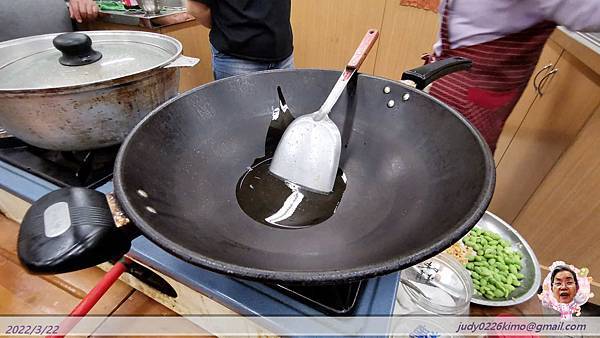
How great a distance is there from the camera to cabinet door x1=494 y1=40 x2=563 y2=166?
3.35 ft

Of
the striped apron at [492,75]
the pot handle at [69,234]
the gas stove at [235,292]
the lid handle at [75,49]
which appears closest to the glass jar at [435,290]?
the gas stove at [235,292]

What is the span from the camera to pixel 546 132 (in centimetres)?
104

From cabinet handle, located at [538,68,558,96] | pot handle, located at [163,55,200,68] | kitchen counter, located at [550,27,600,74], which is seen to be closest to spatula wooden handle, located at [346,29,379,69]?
pot handle, located at [163,55,200,68]

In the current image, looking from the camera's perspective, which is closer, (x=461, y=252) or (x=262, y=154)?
(x=262, y=154)

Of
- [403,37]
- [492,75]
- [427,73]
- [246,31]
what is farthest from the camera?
[403,37]

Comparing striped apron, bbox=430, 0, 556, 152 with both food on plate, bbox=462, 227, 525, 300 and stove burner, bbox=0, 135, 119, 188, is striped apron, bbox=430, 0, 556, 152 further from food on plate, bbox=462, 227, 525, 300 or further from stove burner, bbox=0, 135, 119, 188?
stove burner, bbox=0, 135, 119, 188

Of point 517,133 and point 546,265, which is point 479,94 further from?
point 546,265

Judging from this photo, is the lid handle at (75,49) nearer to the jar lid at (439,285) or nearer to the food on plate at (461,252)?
the jar lid at (439,285)

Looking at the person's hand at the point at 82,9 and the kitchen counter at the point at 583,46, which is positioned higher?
the kitchen counter at the point at 583,46

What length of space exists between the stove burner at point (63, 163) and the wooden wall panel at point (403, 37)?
1.29 meters

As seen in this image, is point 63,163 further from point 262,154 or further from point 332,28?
point 332,28

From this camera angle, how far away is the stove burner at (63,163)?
0.46 m

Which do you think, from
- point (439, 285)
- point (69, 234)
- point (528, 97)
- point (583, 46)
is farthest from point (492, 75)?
point (69, 234)

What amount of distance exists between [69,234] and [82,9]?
1185mm
